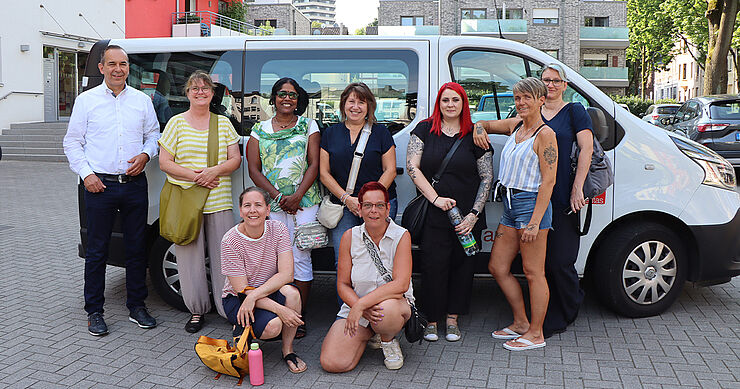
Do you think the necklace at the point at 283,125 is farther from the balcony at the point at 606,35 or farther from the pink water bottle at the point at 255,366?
the balcony at the point at 606,35

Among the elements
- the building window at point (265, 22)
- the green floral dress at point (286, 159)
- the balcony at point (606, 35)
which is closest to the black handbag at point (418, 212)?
the green floral dress at point (286, 159)

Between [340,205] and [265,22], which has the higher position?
[265,22]

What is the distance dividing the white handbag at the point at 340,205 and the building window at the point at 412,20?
41.4 metres

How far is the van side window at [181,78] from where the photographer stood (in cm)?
482

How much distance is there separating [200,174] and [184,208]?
0.86 feet

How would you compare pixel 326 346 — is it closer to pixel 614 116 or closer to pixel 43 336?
pixel 43 336

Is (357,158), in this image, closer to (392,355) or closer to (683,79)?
(392,355)

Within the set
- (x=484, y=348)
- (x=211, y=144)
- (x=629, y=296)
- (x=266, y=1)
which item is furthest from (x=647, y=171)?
(x=266, y=1)

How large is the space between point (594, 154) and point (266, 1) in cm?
5573

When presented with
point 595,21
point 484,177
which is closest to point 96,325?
point 484,177

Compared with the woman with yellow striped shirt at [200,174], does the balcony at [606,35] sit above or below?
above

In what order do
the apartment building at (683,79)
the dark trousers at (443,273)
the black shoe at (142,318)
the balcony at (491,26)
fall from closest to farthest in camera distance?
the dark trousers at (443,273), the black shoe at (142,318), the balcony at (491,26), the apartment building at (683,79)

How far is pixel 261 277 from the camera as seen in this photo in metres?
4.19

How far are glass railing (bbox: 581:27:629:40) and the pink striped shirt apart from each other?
42695 millimetres
